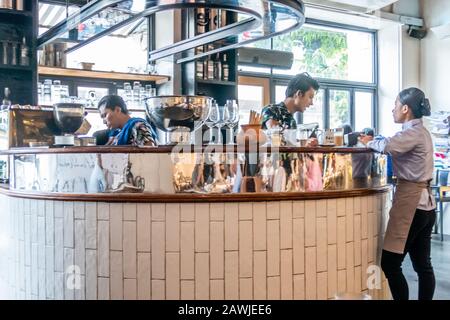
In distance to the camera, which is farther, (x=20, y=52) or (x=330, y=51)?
(x=330, y=51)

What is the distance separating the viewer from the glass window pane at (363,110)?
7547 millimetres

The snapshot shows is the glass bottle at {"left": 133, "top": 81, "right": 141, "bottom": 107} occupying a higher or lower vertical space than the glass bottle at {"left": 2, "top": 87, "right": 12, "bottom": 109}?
higher

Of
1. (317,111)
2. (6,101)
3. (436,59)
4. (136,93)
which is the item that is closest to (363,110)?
(317,111)

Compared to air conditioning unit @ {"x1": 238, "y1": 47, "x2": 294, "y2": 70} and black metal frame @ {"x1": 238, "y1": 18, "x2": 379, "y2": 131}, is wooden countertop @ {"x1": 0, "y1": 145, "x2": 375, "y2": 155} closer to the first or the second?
air conditioning unit @ {"x1": 238, "y1": 47, "x2": 294, "y2": 70}

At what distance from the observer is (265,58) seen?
6.28 metres

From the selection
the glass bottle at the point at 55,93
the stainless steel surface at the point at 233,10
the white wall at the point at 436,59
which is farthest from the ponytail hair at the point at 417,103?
the white wall at the point at 436,59

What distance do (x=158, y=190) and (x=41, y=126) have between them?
4.90 ft

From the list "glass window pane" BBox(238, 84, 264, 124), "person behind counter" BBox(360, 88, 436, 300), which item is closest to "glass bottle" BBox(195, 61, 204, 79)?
"glass window pane" BBox(238, 84, 264, 124)

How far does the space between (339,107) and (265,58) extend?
67.7 inches

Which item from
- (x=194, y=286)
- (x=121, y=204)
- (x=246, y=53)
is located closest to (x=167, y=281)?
(x=194, y=286)

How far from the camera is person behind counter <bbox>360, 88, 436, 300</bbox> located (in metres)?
2.73

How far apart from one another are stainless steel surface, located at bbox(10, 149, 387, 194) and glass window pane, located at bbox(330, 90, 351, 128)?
5106 millimetres

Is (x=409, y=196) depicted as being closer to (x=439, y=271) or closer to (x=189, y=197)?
(x=189, y=197)

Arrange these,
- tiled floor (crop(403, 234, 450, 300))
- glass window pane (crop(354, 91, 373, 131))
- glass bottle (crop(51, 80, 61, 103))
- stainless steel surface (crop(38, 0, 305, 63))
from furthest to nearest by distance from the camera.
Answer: glass window pane (crop(354, 91, 373, 131)) < glass bottle (crop(51, 80, 61, 103)) < tiled floor (crop(403, 234, 450, 300)) < stainless steel surface (crop(38, 0, 305, 63))
